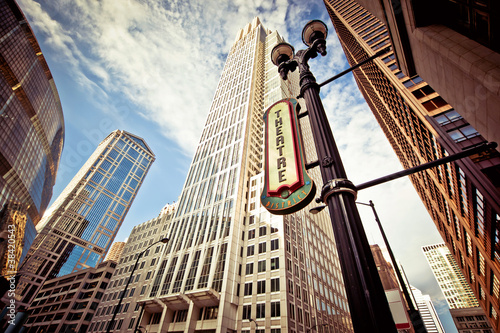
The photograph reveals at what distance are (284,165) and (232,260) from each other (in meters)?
39.2

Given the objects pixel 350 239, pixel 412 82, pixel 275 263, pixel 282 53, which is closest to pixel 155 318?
pixel 275 263

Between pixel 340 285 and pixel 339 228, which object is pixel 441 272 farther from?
pixel 339 228

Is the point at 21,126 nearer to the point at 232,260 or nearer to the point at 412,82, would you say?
the point at 232,260

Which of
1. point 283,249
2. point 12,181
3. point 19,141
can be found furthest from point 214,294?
point 19,141

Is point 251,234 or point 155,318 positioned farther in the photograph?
point 251,234

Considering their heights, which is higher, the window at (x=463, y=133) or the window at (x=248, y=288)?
the window at (x=463, y=133)

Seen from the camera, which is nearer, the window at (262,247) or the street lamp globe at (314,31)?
the street lamp globe at (314,31)

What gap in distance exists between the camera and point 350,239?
3.35 meters

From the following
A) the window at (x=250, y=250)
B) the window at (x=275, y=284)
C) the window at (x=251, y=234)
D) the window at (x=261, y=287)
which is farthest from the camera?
the window at (x=251, y=234)

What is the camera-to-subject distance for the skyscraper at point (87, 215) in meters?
121

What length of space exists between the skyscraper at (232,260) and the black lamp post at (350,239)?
36.7 m

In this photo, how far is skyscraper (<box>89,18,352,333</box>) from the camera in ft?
121

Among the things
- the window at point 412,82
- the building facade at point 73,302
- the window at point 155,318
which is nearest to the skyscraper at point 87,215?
the building facade at point 73,302

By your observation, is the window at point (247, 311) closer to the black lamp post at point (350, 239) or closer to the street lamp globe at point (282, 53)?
the black lamp post at point (350, 239)
